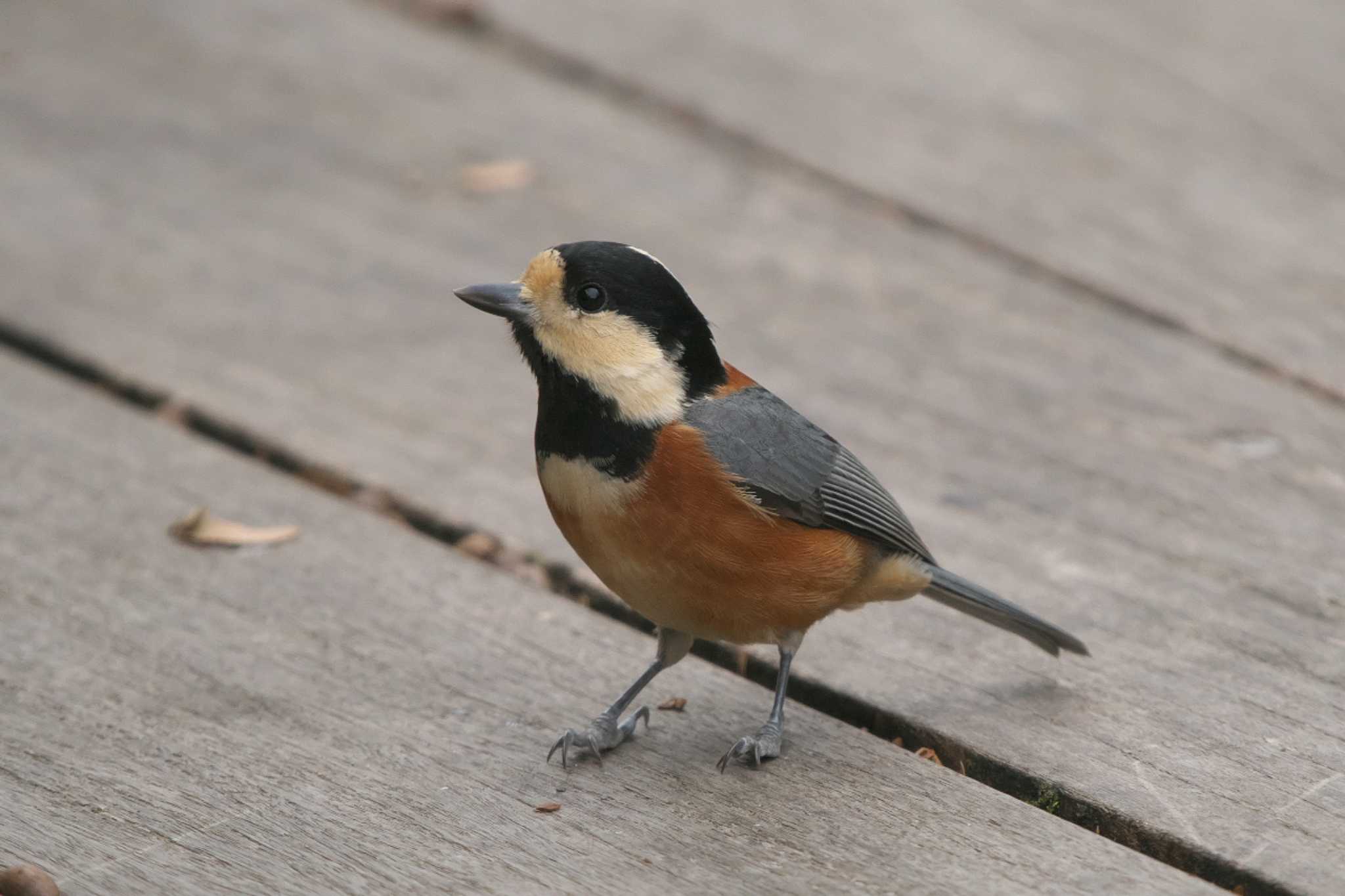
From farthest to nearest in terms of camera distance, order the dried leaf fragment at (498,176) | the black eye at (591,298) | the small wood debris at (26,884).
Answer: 1. the dried leaf fragment at (498,176)
2. the black eye at (591,298)
3. the small wood debris at (26,884)

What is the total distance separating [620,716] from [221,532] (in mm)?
992

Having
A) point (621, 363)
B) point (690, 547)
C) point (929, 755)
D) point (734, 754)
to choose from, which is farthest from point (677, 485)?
point (929, 755)

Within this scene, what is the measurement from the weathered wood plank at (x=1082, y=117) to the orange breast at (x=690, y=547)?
1810mm

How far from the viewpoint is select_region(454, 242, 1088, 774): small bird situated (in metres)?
2.76

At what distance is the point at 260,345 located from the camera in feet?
13.5

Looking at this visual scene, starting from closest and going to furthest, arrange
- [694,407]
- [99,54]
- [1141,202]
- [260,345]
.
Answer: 1. [694,407]
2. [260,345]
3. [1141,202]
4. [99,54]

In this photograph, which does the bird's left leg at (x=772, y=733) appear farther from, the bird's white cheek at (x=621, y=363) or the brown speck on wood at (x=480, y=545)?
the brown speck on wood at (x=480, y=545)

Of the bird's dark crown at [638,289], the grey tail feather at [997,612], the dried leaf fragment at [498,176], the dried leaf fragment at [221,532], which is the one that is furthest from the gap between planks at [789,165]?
the dried leaf fragment at [221,532]

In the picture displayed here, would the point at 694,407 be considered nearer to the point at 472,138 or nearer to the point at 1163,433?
the point at 1163,433

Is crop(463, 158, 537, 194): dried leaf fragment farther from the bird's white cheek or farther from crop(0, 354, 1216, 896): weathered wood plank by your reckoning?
the bird's white cheek

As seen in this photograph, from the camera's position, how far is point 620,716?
2.79m

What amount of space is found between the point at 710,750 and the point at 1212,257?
2486 mm

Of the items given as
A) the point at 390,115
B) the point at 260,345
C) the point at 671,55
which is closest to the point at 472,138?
the point at 390,115

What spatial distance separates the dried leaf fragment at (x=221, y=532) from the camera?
326 centimetres
